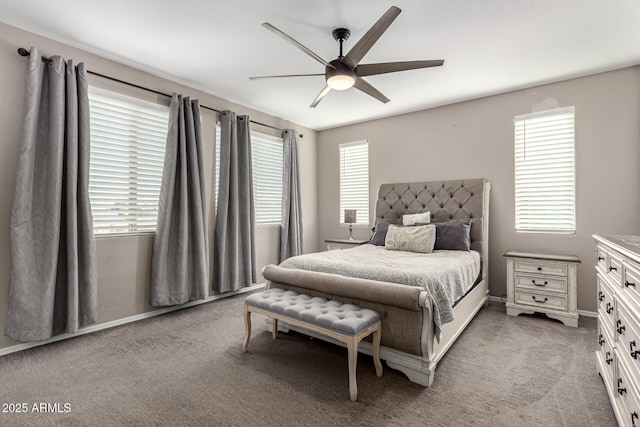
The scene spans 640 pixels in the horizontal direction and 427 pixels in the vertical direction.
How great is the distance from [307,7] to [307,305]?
7.15 ft

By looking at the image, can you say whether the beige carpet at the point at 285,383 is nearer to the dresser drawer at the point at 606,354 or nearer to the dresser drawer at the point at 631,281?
the dresser drawer at the point at 606,354

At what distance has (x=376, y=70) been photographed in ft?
7.84

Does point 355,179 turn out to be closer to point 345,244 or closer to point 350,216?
point 350,216

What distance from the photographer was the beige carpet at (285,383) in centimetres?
174

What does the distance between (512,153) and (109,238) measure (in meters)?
4.62

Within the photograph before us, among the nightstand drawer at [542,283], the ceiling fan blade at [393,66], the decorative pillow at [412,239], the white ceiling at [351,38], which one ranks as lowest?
the nightstand drawer at [542,283]

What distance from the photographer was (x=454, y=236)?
358 cm

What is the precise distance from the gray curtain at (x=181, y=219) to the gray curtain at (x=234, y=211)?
11.3 inches

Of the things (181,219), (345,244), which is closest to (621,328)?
(345,244)

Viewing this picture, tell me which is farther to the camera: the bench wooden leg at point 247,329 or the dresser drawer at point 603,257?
the bench wooden leg at point 247,329

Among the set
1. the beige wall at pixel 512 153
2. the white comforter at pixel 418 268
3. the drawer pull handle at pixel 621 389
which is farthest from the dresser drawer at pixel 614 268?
the beige wall at pixel 512 153

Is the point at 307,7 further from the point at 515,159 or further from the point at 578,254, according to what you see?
the point at 578,254

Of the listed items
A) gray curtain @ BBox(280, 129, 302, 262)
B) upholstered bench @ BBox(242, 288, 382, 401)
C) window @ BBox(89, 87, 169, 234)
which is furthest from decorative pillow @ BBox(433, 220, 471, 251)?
window @ BBox(89, 87, 169, 234)

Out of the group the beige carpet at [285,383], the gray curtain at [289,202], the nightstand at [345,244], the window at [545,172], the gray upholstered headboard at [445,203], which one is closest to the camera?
the beige carpet at [285,383]
